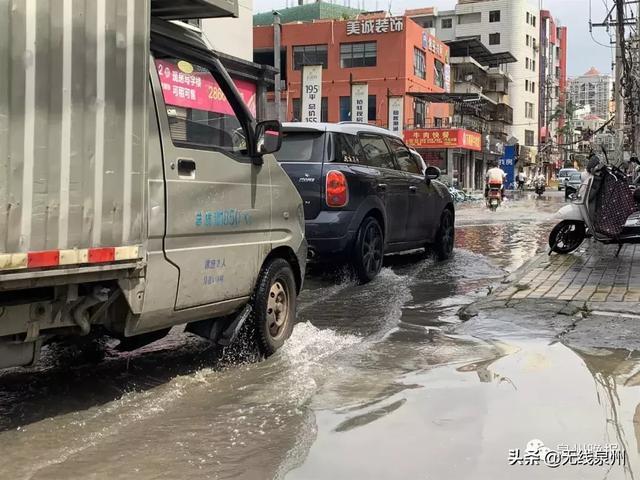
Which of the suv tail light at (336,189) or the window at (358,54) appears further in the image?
the window at (358,54)

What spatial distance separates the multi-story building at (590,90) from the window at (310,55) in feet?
179

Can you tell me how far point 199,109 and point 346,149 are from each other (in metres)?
3.57

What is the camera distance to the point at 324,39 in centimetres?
4566

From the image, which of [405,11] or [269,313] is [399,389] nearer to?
[269,313]

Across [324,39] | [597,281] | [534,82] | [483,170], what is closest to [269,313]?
[597,281]

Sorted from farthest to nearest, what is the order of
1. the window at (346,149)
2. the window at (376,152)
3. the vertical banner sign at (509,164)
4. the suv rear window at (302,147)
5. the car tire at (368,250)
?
1. the vertical banner sign at (509,164)
2. the window at (376,152)
3. the car tire at (368,250)
4. the window at (346,149)
5. the suv rear window at (302,147)

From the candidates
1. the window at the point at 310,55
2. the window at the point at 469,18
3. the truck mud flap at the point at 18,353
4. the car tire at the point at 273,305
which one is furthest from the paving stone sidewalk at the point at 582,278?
the window at the point at 469,18

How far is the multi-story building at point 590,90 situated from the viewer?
90812 mm

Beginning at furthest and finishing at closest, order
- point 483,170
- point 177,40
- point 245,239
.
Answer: point 483,170 → point 245,239 → point 177,40

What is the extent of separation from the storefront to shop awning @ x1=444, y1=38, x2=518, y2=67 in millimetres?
10167

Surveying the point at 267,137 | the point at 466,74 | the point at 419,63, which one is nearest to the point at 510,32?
the point at 466,74

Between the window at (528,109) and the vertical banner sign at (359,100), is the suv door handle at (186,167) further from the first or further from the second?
the window at (528,109)

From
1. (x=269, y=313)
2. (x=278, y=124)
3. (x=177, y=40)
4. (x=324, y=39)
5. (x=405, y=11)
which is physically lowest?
(x=269, y=313)

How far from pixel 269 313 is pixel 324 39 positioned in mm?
42868
